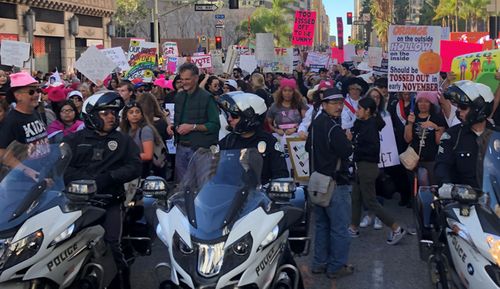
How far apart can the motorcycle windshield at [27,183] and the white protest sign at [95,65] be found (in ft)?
23.0

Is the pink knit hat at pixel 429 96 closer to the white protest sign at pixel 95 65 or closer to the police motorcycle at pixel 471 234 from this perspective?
the police motorcycle at pixel 471 234

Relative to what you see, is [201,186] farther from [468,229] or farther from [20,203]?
[468,229]

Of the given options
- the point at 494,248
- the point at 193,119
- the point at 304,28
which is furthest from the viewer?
the point at 304,28

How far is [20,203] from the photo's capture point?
409cm

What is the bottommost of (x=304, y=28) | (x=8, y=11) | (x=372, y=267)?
(x=372, y=267)

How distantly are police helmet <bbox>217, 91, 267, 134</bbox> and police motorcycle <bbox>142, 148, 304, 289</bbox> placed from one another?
64cm

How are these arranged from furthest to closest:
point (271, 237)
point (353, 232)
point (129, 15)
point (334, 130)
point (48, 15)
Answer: point (129, 15) → point (48, 15) → point (353, 232) → point (334, 130) → point (271, 237)

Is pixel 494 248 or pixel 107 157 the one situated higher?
pixel 107 157

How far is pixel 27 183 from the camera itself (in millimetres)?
4254

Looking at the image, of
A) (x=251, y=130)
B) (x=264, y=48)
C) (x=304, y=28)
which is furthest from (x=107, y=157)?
(x=304, y=28)

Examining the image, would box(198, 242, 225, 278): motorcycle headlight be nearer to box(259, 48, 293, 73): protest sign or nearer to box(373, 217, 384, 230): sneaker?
box(373, 217, 384, 230): sneaker

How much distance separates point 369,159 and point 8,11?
1424 inches

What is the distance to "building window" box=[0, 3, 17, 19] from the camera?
3875 centimetres

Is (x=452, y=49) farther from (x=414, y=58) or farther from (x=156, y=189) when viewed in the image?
(x=156, y=189)
